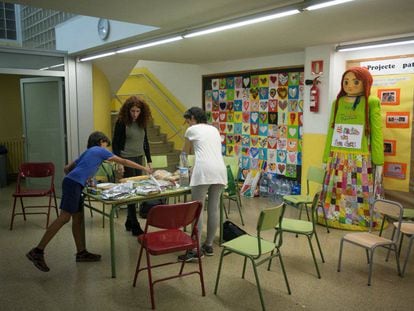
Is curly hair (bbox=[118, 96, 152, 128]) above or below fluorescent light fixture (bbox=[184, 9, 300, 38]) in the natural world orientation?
below

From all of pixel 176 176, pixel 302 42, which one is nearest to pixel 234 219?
pixel 176 176

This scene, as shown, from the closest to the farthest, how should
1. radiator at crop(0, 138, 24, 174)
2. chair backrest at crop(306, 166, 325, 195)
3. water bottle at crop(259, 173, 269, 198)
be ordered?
1. chair backrest at crop(306, 166, 325, 195)
2. water bottle at crop(259, 173, 269, 198)
3. radiator at crop(0, 138, 24, 174)

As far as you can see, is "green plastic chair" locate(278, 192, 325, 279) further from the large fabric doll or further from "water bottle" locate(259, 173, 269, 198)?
"water bottle" locate(259, 173, 269, 198)

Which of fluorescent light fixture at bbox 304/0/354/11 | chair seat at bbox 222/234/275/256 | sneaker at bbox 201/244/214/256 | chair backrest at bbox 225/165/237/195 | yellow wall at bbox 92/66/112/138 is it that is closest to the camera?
chair seat at bbox 222/234/275/256

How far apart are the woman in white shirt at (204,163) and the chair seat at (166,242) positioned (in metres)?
0.49

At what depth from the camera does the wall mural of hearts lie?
6.24 meters

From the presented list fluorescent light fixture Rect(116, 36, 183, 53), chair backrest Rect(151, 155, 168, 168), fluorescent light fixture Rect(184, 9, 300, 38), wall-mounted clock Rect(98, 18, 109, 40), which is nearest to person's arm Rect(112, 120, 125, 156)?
chair backrest Rect(151, 155, 168, 168)

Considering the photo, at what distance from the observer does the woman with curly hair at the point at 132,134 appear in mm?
4398

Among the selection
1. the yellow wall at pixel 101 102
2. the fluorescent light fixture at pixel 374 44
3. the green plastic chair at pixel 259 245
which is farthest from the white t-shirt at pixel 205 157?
the yellow wall at pixel 101 102

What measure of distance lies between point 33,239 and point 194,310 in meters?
2.48

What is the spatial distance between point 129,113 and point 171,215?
190cm

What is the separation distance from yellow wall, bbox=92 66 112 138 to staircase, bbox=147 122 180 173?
1.13 metres

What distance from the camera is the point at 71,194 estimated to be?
3.43 m

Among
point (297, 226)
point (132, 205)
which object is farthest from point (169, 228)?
point (132, 205)
